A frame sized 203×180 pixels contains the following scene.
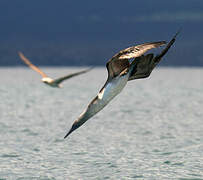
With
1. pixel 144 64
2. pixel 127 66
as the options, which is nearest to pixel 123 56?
pixel 127 66

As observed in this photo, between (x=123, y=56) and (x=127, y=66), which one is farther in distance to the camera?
(x=127, y=66)

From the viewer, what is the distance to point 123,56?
51.5 feet

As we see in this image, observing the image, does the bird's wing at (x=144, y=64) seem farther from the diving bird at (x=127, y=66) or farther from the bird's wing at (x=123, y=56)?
Result: the bird's wing at (x=123, y=56)

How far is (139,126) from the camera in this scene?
6091cm

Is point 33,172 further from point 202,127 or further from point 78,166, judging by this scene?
point 202,127

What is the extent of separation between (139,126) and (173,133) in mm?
9539

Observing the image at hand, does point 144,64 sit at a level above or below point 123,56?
below

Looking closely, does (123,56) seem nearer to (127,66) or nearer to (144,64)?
(127,66)

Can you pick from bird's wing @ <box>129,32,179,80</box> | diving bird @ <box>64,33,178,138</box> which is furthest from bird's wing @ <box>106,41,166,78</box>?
bird's wing @ <box>129,32,179,80</box>

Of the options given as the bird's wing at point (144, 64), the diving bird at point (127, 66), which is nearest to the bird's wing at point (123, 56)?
the diving bird at point (127, 66)

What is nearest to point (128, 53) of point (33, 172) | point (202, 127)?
point (33, 172)

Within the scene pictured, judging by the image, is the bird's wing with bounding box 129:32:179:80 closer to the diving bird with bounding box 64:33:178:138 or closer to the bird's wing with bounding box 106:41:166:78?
the diving bird with bounding box 64:33:178:138

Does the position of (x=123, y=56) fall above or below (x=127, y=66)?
above

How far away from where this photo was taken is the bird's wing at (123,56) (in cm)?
1560
